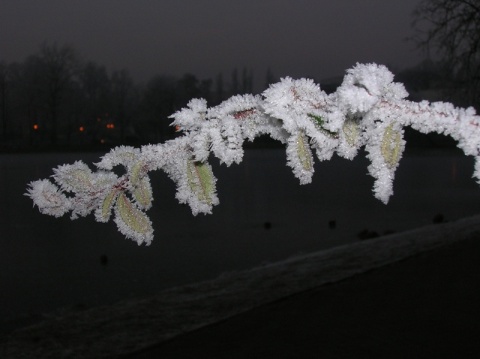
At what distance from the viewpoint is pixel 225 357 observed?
14.0 m

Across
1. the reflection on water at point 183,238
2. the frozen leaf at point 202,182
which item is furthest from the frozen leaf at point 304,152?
the reflection on water at point 183,238

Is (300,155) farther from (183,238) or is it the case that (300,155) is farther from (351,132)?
(183,238)

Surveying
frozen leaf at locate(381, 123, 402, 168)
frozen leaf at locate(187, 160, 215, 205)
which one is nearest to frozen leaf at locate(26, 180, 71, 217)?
frozen leaf at locate(187, 160, 215, 205)

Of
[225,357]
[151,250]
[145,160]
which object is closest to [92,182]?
[145,160]


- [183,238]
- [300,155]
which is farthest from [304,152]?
[183,238]

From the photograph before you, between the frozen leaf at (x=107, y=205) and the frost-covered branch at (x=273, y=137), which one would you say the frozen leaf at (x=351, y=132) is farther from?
the frozen leaf at (x=107, y=205)

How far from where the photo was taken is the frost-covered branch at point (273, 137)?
0.98 meters

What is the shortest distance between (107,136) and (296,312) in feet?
210

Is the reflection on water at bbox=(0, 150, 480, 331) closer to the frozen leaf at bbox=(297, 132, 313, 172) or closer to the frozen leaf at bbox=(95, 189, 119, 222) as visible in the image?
the frozen leaf at bbox=(95, 189, 119, 222)

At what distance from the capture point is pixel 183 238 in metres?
28.4

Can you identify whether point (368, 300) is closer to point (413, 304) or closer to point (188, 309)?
point (413, 304)

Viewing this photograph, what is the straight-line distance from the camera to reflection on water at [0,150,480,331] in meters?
20.3

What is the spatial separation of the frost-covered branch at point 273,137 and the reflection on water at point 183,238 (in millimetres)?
8463

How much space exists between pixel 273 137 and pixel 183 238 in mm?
27520
